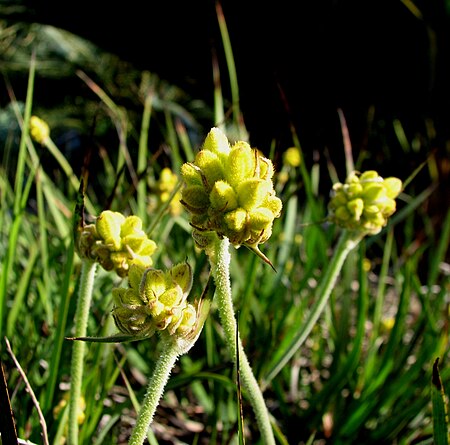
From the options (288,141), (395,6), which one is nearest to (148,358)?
(288,141)

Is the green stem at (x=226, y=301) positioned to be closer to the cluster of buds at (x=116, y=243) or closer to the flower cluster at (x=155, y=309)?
the flower cluster at (x=155, y=309)

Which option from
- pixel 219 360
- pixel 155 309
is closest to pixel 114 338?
pixel 155 309

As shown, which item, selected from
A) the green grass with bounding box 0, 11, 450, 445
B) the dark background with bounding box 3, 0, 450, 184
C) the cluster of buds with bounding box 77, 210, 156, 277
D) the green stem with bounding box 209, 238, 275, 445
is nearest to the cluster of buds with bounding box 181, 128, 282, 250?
the green stem with bounding box 209, 238, 275, 445

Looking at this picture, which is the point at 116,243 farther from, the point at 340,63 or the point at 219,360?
the point at 340,63

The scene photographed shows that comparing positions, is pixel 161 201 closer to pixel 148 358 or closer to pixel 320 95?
pixel 148 358

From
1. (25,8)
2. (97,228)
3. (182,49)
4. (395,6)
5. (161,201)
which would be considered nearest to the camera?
(97,228)

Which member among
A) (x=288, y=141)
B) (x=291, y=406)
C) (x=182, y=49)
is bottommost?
(x=291, y=406)
